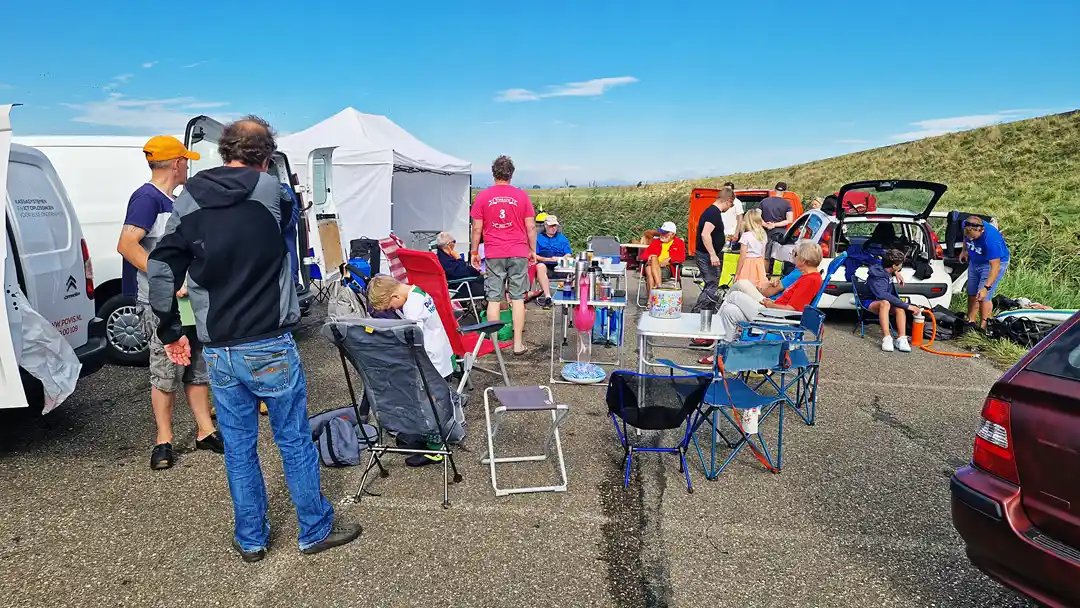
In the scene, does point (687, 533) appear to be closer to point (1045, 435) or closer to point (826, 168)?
point (1045, 435)

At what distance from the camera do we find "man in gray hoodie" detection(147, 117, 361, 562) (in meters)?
2.48

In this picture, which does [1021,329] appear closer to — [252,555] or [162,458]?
[252,555]

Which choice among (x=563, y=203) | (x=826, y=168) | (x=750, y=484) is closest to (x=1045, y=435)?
(x=750, y=484)

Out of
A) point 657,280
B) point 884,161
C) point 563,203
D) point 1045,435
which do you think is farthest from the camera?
point 884,161

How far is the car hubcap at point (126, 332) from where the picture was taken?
575cm

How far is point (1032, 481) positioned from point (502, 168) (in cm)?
474

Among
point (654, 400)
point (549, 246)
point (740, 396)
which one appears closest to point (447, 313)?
point (654, 400)

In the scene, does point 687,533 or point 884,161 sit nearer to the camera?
point 687,533

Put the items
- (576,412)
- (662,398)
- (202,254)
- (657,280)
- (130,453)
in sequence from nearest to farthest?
1. (202,254)
2. (662,398)
3. (130,453)
4. (576,412)
5. (657,280)

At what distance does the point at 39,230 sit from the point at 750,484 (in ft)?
14.5

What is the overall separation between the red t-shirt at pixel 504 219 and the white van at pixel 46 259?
3021 mm

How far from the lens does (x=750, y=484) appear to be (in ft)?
12.2

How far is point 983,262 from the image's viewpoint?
7676 mm

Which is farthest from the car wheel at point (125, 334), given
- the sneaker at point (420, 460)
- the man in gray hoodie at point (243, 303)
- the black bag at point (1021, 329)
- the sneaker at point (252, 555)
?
the black bag at point (1021, 329)
